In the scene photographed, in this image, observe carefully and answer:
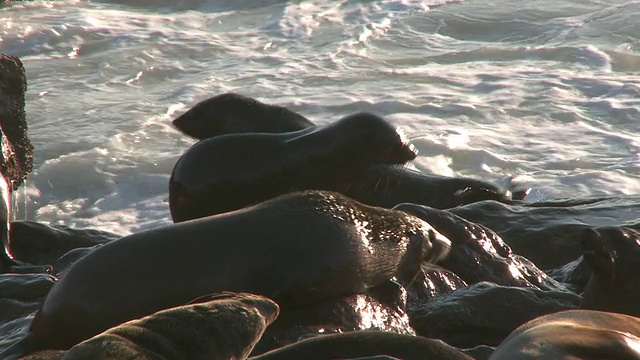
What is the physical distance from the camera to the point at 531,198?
7797 millimetres

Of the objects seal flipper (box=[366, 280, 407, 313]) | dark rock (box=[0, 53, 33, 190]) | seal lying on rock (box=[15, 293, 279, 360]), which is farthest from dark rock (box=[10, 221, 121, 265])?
seal lying on rock (box=[15, 293, 279, 360])

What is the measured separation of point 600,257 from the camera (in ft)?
13.9

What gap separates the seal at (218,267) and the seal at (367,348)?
81 centimetres

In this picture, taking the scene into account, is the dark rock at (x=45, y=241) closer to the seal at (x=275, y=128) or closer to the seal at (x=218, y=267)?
the seal at (x=275, y=128)

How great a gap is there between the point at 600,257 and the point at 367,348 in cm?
178

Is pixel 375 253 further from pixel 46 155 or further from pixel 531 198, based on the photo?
pixel 46 155

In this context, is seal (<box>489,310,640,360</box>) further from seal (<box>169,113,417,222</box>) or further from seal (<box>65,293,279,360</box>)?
seal (<box>169,113,417,222</box>)

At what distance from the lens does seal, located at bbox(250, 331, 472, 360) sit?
2.72 metres

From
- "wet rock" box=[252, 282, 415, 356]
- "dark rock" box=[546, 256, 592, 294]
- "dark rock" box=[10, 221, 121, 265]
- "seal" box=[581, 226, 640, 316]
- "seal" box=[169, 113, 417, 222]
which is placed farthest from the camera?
"dark rock" box=[10, 221, 121, 265]

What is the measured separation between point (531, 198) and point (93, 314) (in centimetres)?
478

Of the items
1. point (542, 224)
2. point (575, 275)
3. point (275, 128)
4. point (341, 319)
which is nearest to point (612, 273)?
point (575, 275)

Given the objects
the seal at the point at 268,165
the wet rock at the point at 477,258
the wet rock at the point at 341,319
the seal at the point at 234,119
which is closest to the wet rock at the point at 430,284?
the wet rock at the point at 477,258

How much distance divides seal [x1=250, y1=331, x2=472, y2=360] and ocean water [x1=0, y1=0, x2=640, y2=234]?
4.03 meters

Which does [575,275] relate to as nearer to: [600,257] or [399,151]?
[600,257]
